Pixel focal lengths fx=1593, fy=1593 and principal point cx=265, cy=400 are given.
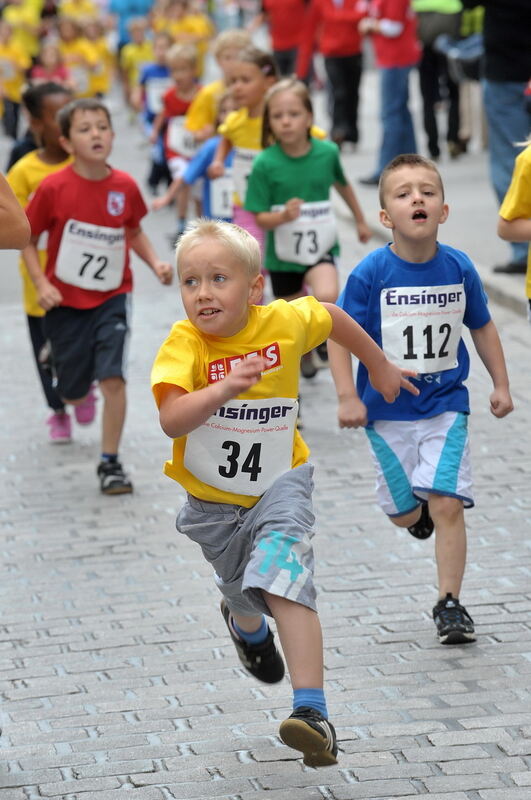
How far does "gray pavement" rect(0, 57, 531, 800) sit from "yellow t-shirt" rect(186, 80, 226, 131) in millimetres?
4212

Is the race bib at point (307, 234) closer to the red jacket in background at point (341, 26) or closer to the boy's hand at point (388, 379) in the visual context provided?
the boy's hand at point (388, 379)

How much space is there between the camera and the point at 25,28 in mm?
28031

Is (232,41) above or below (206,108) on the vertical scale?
above

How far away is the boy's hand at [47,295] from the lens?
7.04m

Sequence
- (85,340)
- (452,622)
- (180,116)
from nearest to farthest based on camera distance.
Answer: (452,622) < (85,340) < (180,116)

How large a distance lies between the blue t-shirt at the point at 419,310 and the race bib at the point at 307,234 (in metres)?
2.77

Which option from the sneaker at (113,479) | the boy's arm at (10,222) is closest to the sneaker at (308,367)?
the sneaker at (113,479)

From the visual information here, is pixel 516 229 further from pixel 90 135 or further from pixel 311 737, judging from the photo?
pixel 311 737

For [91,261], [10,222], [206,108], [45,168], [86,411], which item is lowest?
[86,411]

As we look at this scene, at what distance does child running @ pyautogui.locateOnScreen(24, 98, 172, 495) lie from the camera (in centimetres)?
718

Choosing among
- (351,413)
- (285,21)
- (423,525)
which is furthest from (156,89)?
(351,413)

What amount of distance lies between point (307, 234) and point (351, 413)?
130 inches

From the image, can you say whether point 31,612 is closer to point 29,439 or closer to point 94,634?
point 94,634

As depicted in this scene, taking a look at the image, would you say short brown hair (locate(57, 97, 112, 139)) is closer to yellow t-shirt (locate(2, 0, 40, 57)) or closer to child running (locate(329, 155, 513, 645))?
child running (locate(329, 155, 513, 645))
